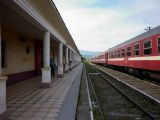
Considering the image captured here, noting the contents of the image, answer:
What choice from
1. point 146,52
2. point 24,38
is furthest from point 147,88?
point 24,38

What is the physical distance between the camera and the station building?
8914mm

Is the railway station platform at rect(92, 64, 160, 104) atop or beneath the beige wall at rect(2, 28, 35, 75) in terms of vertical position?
beneath

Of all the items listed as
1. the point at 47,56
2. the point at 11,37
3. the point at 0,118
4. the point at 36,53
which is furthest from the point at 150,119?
the point at 36,53

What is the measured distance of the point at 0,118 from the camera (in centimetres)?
618

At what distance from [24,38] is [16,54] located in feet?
6.33

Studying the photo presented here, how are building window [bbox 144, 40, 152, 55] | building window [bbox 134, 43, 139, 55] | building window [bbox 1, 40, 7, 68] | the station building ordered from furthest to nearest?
building window [bbox 134, 43, 139, 55]
building window [bbox 144, 40, 152, 55]
building window [bbox 1, 40, 7, 68]
the station building

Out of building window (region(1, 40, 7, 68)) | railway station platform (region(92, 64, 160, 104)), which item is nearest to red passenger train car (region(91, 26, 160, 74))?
railway station platform (region(92, 64, 160, 104))

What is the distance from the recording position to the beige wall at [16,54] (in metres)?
14.8

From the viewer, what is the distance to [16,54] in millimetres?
16531

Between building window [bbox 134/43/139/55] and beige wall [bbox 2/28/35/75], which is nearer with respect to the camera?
beige wall [bbox 2/28/35/75]

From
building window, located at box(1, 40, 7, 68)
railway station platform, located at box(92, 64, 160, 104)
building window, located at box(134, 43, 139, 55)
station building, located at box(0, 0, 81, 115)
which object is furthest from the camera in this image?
building window, located at box(134, 43, 139, 55)

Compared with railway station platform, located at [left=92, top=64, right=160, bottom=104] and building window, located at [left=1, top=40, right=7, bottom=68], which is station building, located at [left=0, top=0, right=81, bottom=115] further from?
railway station platform, located at [left=92, top=64, right=160, bottom=104]

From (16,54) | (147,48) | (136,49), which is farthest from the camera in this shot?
(136,49)

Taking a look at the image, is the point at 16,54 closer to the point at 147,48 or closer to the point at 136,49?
the point at 147,48
